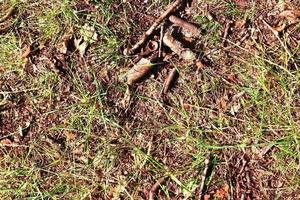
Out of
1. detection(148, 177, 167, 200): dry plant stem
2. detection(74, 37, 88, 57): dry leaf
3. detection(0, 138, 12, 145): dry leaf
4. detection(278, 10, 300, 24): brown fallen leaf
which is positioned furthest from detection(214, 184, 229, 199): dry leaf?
detection(0, 138, 12, 145): dry leaf

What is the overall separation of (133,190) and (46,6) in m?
1.44

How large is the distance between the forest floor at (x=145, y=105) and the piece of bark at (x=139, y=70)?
0.14ft

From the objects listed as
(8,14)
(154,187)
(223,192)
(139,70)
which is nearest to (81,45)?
(139,70)

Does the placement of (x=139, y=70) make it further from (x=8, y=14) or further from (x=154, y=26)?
(x=8, y=14)

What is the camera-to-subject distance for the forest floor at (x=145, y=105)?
3.14 metres

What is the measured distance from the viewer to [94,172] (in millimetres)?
3250

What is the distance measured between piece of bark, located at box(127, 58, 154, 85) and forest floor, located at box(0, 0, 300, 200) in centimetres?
4

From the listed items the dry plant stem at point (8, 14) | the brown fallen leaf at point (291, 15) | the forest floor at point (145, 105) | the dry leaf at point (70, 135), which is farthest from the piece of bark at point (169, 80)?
the dry plant stem at point (8, 14)

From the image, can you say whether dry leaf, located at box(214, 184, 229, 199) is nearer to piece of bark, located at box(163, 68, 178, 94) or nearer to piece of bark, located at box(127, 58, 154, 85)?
piece of bark, located at box(163, 68, 178, 94)

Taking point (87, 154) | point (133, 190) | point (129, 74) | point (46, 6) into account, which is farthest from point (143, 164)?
point (46, 6)

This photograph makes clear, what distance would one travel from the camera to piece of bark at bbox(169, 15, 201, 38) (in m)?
3.33

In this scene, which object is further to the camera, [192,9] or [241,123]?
[192,9]

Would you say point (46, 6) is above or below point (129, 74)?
above

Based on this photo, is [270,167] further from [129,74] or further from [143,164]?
[129,74]
